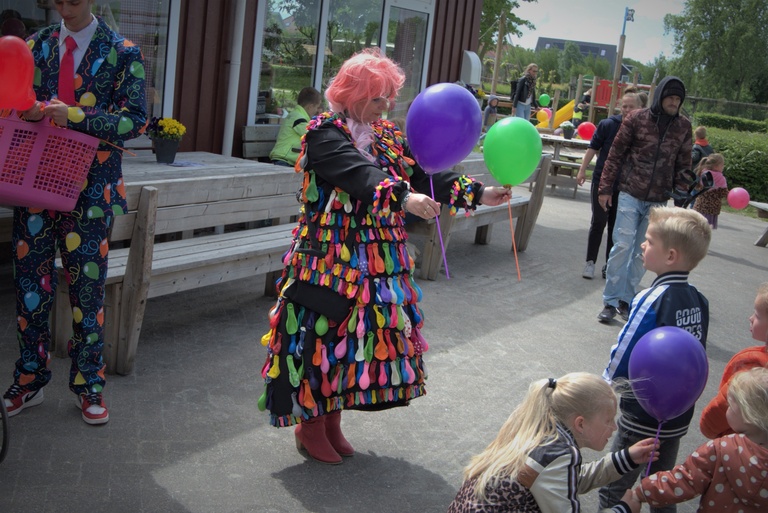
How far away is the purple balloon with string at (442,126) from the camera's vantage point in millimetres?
3785

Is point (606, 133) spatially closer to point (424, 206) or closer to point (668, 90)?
point (668, 90)

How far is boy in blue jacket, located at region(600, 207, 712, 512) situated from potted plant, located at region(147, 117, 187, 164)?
485 cm

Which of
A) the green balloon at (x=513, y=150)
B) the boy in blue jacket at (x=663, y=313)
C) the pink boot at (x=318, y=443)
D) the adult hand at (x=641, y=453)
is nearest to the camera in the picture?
the adult hand at (x=641, y=453)

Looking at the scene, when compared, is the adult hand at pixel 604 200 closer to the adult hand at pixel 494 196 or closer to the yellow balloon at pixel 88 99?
the adult hand at pixel 494 196

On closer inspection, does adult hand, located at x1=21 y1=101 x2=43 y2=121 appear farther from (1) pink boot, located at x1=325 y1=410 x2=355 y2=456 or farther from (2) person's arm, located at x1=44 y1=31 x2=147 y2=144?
(1) pink boot, located at x1=325 y1=410 x2=355 y2=456

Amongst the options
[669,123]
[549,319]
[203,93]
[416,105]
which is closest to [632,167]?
[669,123]

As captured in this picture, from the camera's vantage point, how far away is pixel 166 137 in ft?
23.7

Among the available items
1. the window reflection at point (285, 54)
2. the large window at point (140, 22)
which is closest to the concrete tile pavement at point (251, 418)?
the large window at point (140, 22)

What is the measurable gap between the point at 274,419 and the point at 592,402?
163cm

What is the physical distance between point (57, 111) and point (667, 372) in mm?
2698

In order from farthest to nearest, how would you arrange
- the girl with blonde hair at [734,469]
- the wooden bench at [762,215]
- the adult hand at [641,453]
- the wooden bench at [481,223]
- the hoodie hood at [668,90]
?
the wooden bench at [762,215]
the wooden bench at [481,223]
the hoodie hood at [668,90]
the adult hand at [641,453]
the girl with blonde hair at [734,469]

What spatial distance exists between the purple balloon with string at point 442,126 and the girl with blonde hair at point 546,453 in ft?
4.03

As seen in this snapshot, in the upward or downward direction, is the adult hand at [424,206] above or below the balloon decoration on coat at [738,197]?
above

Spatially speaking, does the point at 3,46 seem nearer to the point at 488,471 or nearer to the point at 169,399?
the point at 169,399
